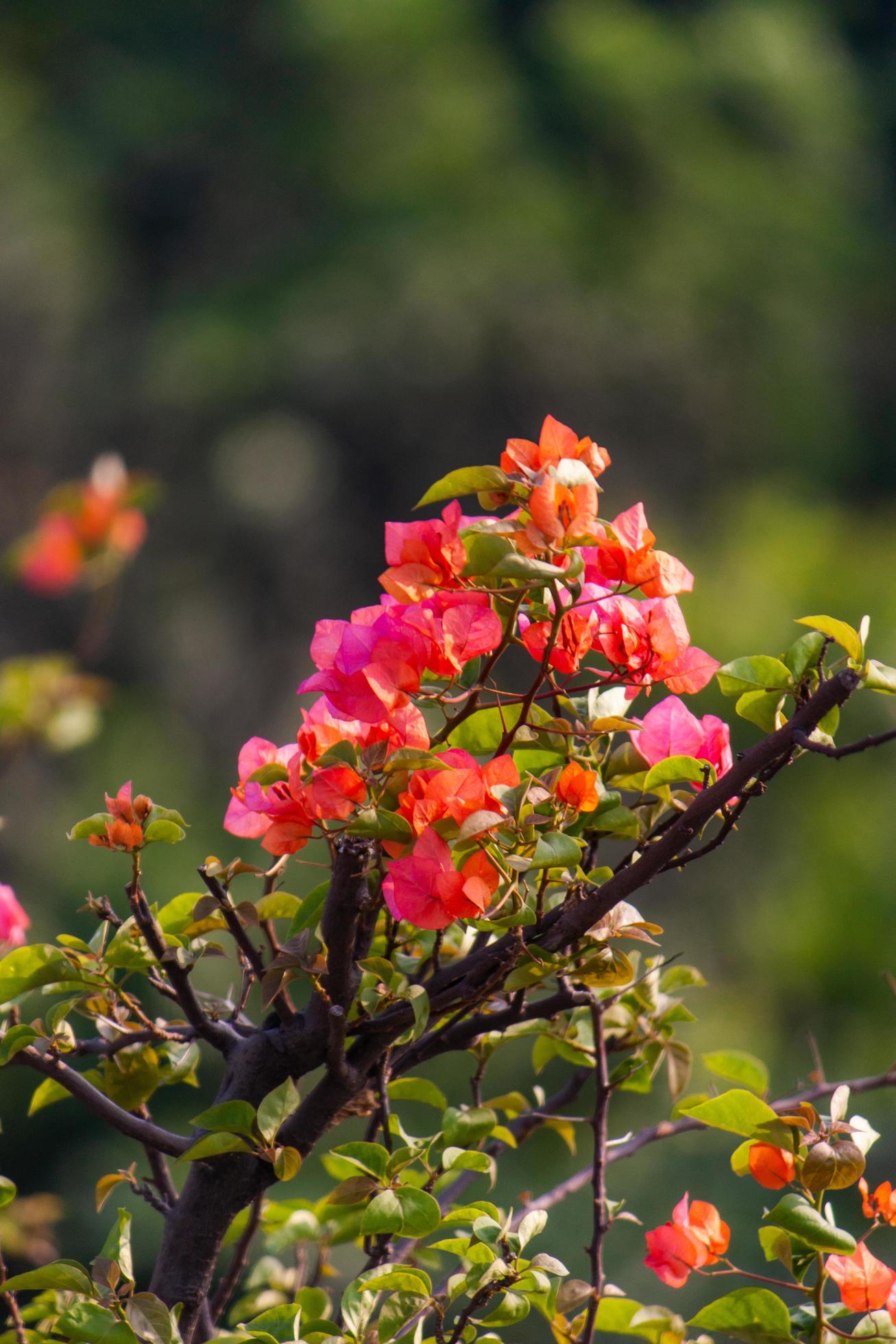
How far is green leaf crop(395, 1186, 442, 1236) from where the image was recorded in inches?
13.8

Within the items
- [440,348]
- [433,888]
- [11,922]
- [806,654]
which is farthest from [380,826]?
[440,348]

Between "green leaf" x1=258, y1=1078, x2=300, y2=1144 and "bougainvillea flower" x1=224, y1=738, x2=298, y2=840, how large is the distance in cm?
8

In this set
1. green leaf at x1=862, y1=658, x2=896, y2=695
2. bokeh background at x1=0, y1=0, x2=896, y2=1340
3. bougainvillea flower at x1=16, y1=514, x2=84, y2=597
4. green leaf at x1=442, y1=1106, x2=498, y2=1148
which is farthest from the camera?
bokeh background at x1=0, y1=0, x2=896, y2=1340

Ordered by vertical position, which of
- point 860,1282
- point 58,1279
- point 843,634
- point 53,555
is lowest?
point 860,1282

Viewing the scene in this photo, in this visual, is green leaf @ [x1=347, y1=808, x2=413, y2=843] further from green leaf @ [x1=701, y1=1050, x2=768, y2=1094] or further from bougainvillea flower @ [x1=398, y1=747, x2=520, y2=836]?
green leaf @ [x1=701, y1=1050, x2=768, y2=1094]

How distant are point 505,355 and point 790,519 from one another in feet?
3.19

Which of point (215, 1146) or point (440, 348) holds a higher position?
point (440, 348)

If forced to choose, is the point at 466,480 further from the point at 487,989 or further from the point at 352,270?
the point at 352,270

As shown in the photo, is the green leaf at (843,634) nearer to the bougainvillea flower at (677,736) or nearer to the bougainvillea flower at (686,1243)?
the bougainvillea flower at (677,736)

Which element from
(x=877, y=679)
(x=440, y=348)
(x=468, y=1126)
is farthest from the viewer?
(x=440, y=348)

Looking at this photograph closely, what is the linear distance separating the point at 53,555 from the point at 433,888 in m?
1.17

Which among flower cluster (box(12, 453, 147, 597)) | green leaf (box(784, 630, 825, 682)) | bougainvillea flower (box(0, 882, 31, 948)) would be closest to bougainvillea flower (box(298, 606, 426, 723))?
green leaf (box(784, 630, 825, 682))

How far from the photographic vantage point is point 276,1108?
14.3 inches

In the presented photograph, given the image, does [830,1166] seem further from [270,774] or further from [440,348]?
[440,348]
